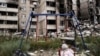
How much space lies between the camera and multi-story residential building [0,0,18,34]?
55281mm

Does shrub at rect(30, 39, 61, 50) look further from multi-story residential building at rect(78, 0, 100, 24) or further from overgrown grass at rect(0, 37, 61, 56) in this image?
multi-story residential building at rect(78, 0, 100, 24)

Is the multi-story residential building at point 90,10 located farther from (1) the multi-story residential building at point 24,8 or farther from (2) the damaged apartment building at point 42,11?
(1) the multi-story residential building at point 24,8

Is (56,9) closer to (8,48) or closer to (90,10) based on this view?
(90,10)

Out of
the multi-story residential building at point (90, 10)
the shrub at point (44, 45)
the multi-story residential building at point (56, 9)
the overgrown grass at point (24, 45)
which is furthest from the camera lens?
the multi-story residential building at point (56, 9)

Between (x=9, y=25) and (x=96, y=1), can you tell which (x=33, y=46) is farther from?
(x=9, y=25)

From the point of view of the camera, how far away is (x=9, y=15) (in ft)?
187

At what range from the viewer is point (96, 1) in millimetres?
51250

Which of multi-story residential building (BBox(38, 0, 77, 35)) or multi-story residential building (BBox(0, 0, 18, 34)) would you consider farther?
multi-story residential building (BBox(0, 0, 18, 34))

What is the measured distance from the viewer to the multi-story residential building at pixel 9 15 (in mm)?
55281

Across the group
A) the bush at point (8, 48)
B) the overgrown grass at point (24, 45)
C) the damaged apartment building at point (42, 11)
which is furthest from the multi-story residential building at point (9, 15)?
the bush at point (8, 48)

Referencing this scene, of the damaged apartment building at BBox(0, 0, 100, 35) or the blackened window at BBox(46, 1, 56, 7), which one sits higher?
the blackened window at BBox(46, 1, 56, 7)

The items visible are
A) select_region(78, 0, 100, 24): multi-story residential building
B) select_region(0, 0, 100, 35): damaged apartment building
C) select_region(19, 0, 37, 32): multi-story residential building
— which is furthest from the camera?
select_region(19, 0, 37, 32): multi-story residential building

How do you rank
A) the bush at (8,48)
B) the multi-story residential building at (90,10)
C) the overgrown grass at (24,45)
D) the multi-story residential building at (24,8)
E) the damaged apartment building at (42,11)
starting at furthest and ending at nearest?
the multi-story residential building at (24,8) → the damaged apartment building at (42,11) → the multi-story residential building at (90,10) → the overgrown grass at (24,45) → the bush at (8,48)

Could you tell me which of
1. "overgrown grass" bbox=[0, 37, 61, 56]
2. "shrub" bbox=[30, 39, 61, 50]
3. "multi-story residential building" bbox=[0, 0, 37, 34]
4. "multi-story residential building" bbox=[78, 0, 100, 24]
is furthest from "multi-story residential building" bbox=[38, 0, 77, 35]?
"shrub" bbox=[30, 39, 61, 50]
